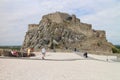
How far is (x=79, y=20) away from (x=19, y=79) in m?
60.0

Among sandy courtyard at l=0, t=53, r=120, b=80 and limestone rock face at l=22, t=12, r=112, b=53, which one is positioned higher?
limestone rock face at l=22, t=12, r=112, b=53

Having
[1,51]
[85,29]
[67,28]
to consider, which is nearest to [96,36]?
[85,29]

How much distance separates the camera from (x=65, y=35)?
63.6 meters

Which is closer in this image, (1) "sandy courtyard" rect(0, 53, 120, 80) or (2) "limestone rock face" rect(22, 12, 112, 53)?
(1) "sandy courtyard" rect(0, 53, 120, 80)

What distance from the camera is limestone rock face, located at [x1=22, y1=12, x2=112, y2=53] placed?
61.7 meters

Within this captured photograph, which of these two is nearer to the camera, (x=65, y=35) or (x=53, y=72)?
(x=53, y=72)

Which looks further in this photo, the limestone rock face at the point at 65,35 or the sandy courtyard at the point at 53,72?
the limestone rock face at the point at 65,35

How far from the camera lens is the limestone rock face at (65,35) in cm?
6166

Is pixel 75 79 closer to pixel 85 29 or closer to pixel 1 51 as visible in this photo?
pixel 1 51

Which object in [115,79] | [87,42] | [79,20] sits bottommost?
[115,79]

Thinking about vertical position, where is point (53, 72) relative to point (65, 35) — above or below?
below

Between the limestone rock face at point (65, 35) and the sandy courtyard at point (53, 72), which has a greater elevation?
the limestone rock face at point (65, 35)

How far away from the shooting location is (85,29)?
6588 cm

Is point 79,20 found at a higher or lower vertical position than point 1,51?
higher
